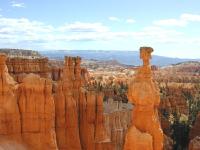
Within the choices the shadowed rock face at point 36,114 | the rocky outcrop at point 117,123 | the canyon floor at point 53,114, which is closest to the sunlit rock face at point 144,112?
the canyon floor at point 53,114

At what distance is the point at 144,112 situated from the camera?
1711 cm

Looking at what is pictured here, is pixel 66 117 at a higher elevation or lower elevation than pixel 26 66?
lower

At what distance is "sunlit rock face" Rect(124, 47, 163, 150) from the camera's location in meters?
16.8

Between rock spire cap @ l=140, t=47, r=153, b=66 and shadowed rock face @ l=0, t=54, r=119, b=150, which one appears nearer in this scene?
rock spire cap @ l=140, t=47, r=153, b=66

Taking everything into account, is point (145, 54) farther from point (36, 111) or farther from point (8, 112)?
point (8, 112)

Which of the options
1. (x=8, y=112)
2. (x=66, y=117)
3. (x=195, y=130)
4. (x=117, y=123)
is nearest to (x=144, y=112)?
(x=8, y=112)

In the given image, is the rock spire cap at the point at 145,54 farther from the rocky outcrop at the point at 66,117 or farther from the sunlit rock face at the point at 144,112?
the rocky outcrop at the point at 66,117

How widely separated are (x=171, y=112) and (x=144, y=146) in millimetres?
47782

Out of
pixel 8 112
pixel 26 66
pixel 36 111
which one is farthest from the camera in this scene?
pixel 26 66

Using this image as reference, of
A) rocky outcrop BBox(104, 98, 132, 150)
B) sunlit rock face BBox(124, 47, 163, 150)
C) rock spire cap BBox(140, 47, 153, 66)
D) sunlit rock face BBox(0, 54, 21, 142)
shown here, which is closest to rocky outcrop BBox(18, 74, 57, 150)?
sunlit rock face BBox(0, 54, 21, 142)

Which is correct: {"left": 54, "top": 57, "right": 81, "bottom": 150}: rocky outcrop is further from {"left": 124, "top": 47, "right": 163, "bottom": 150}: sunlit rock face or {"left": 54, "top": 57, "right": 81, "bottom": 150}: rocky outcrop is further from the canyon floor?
{"left": 124, "top": 47, "right": 163, "bottom": 150}: sunlit rock face

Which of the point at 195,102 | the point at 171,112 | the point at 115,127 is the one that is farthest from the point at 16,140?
the point at 195,102

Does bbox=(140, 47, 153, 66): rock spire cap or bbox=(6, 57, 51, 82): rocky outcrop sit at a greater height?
bbox=(140, 47, 153, 66): rock spire cap

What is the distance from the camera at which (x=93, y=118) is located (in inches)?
1124
